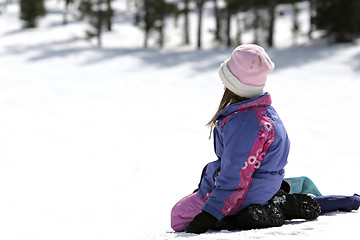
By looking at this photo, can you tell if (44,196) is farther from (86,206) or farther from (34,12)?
(34,12)

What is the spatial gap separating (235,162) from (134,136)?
548 cm

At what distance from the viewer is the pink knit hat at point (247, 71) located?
287 cm

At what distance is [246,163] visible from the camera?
274 centimetres

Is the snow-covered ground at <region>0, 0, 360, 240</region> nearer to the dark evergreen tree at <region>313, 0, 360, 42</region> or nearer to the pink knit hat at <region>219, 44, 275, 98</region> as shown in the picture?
the pink knit hat at <region>219, 44, 275, 98</region>

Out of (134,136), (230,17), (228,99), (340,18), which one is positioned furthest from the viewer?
(230,17)

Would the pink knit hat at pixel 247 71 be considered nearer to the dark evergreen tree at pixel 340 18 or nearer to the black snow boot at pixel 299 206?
the black snow boot at pixel 299 206

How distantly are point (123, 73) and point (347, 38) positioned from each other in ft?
36.8

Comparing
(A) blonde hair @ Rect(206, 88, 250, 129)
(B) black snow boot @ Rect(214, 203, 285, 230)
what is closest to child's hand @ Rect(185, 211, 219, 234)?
(B) black snow boot @ Rect(214, 203, 285, 230)

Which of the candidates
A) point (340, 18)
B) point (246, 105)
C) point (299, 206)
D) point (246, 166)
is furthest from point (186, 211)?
point (340, 18)

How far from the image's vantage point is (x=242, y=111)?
282cm

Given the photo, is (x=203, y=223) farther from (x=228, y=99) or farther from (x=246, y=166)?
(x=228, y=99)

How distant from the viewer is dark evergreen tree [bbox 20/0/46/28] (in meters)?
36.0

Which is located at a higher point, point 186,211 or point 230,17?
point 186,211

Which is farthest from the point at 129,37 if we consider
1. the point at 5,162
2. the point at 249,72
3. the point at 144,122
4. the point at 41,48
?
the point at 249,72
